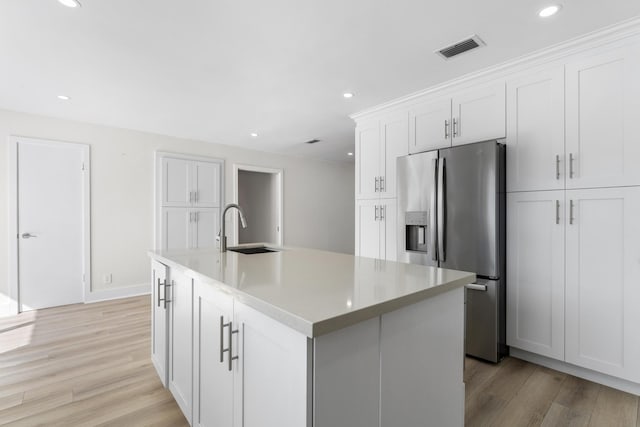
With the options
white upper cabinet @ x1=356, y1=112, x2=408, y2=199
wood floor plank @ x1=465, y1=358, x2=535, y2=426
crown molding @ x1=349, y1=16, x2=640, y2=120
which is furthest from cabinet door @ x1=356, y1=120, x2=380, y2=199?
wood floor plank @ x1=465, y1=358, x2=535, y2=426

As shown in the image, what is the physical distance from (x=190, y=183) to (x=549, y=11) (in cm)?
456

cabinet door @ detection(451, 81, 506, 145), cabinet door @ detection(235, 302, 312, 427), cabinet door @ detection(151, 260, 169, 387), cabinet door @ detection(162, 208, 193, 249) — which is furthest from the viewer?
cabinet door @ detection(162, 208, 193, 249)

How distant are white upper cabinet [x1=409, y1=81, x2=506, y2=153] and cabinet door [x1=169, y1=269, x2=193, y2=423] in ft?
8.03

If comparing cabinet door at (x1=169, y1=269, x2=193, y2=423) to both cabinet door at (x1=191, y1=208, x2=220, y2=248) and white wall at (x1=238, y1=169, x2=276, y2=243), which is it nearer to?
cabinet door at (x1=191, y1=208, x2=220, y2=248)

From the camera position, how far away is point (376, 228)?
3516 millimetres

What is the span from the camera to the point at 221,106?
344 cm

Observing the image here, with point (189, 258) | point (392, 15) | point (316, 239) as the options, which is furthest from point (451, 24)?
point (316, 239)

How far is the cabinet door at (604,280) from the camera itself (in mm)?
1948

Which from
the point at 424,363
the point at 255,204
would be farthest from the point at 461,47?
the point at 255,204

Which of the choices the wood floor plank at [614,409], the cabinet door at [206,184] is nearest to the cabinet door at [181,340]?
the wood floor plank at [614,409]

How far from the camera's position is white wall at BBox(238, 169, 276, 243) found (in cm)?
666

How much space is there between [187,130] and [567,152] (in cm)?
432

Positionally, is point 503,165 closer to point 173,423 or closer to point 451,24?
point 451,24

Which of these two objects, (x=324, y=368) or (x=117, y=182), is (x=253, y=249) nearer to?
(x=324, y=368)
